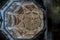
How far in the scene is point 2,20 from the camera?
0.64 m

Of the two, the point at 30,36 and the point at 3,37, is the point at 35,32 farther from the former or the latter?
the point at 3,37

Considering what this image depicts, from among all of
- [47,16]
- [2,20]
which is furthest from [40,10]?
[2,20]

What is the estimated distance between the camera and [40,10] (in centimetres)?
63

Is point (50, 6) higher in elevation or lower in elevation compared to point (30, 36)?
higher

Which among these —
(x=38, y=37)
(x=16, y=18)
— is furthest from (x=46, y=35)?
(x=16, y=18)

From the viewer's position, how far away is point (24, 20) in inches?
24.9

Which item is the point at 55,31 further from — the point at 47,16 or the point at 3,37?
the point at 3,37

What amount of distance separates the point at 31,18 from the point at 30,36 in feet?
0.27

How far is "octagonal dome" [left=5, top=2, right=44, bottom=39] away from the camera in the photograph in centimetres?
63

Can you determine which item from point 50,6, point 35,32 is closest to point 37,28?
point 35,32

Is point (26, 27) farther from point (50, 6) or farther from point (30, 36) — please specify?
point (50, 6)

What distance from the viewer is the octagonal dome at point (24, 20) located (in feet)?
2.06

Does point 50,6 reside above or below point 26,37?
above

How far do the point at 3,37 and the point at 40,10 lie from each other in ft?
0.70
